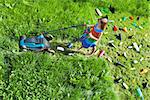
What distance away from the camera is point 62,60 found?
22.1 ft

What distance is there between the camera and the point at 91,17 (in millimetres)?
7484

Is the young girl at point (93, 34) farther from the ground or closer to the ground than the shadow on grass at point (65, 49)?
farther from the ground

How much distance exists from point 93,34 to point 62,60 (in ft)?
2.09

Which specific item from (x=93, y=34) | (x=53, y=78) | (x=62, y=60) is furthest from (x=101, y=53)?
(x=53, y=78)

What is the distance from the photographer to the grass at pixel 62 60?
250 inches

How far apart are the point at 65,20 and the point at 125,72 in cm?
131

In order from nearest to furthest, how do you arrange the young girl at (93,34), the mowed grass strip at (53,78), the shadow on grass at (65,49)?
the mowed grass strip at (53,78)
the young girl at (93,34)
the shadow on grass at (65,49)

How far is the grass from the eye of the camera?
20.9 feet

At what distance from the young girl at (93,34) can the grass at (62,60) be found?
253 millimetres

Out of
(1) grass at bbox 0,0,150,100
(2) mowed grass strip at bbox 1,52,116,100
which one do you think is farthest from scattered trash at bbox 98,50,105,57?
(2) mowed grass strip at bbox 1,52,116,100

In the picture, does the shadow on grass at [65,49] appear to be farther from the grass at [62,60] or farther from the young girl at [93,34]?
the young girl at [93,34]

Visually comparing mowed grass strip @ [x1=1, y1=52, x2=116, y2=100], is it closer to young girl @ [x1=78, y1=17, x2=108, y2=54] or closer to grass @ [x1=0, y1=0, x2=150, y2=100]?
grass @ [x1=0, y1=0, x2=150, y2=100]

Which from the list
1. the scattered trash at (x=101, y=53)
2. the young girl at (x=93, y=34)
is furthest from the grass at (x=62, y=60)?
the young girl at (x=93, y=34)

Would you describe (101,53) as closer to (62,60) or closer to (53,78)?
(62,60)
